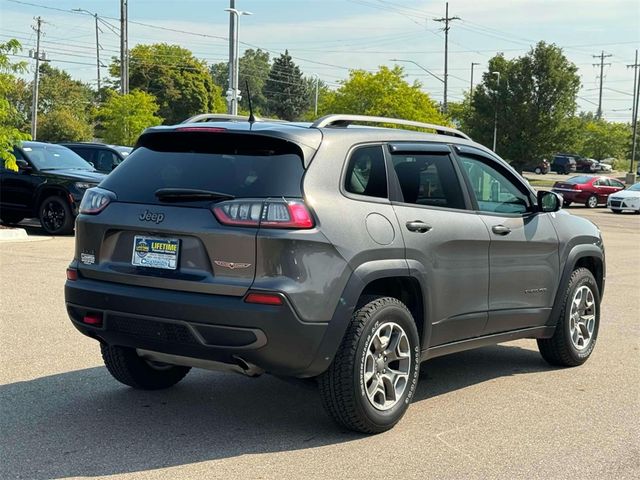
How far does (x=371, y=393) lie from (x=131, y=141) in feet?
126

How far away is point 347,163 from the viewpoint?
197 inches

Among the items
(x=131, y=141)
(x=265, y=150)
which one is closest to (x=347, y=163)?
(x=265, y=150)

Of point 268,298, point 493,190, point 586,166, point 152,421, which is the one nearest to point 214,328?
point 268,298

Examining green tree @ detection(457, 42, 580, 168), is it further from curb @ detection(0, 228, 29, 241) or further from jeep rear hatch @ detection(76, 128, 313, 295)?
jeep rear hatch @ detection(76, 128, 313, 295)

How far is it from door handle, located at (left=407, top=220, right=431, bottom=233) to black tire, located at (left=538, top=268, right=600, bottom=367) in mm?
1927

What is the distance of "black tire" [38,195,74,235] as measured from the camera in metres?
16.3

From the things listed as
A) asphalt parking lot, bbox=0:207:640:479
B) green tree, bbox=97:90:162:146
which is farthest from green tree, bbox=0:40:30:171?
green tree, bbox=97:90:162:146

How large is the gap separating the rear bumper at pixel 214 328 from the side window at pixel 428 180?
1260 mm

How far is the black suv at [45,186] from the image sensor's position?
53.1 ft

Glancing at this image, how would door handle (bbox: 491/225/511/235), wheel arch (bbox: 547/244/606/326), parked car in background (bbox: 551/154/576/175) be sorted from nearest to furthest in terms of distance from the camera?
door handle (bbox: 491/225/511/235) < wheel arch (bbox: 547/244/606/326) < parked car in background (bbox: 551/154/576/175)

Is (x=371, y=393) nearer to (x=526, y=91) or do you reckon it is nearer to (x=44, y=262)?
(x=44, y=262)

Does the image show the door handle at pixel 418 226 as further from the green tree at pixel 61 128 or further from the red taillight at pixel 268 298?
the green tree at pixel 61 128

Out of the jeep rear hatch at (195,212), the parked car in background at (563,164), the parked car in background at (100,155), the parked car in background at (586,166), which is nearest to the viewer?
the jeep rear hatch at (195,212)

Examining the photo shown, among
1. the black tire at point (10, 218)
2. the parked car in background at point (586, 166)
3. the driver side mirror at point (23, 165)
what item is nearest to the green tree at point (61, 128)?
the parked car in background at point (586, 166)
